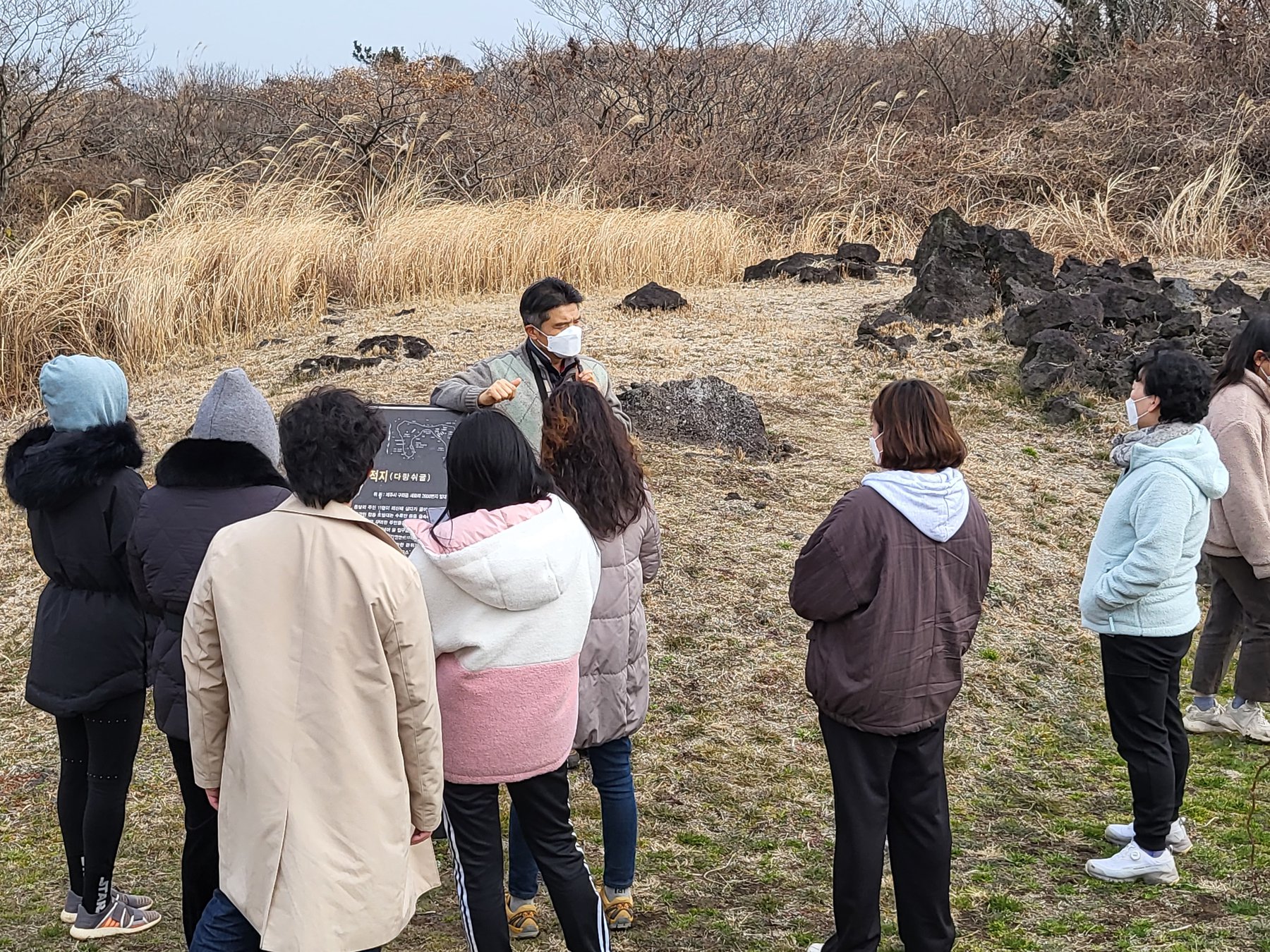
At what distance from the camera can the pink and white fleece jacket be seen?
2.93 meters

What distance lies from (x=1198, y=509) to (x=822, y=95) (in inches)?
820

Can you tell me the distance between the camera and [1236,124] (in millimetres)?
16984

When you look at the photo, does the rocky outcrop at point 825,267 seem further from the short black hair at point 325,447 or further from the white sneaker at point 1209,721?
the short black hair at point 325,447

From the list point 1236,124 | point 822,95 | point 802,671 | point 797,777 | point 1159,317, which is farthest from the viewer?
point 822,95

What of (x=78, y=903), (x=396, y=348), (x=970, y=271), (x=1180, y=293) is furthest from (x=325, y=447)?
(x=1180, y=293)

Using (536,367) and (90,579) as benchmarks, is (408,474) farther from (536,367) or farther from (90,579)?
(90,579)

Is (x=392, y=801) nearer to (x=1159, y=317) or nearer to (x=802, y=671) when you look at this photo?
(x=802, y=671)

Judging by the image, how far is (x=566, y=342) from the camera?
14.0 ft

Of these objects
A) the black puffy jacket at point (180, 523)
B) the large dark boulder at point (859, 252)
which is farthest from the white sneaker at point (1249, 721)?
the large dark boulder at point (859, 252)

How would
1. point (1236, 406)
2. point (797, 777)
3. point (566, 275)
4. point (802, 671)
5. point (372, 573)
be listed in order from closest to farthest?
point (372, 573), point (1236, 406), point (797, 777), point (802, 671), point (566, 275)

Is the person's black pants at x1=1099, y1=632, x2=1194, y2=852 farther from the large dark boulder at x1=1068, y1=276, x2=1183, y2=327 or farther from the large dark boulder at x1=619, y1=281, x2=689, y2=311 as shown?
the large dark boulder at x1=619, y1=281, x2=689, y2=311

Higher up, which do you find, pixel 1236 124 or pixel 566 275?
pixel 1236 124

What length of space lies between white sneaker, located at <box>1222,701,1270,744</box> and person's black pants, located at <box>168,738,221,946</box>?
13.5 feet

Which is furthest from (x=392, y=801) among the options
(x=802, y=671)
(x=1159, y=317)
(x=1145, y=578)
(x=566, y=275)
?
(x=566, y=275)
